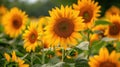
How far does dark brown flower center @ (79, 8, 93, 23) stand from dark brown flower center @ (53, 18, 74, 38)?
24 centimetres

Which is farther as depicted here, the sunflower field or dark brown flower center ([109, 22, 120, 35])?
dark brown flower center ([109, 22, 120, 35])

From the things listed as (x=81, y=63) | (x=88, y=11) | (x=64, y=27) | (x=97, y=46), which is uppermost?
(x=88, y=11)

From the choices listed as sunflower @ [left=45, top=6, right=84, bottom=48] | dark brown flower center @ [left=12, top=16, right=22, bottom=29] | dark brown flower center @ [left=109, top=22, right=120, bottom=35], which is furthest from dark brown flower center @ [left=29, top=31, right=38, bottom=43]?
dark brown flower center @ [left=12, top=16, right=22, bottom=29]

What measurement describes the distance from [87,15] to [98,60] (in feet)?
2.13

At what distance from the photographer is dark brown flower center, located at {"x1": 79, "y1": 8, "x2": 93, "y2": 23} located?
125 inches

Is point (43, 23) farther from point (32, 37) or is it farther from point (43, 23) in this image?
point (32, 37)

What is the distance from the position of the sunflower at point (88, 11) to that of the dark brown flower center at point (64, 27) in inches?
8.7

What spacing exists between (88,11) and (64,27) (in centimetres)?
32

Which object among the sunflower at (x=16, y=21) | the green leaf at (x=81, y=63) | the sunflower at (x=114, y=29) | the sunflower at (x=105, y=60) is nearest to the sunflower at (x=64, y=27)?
the green leaf at (x=81, y=63)

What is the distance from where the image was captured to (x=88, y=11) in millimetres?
3213

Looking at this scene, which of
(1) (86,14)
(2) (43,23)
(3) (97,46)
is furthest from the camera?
(2) (43,23)

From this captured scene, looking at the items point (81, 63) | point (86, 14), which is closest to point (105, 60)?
point (81, 63)

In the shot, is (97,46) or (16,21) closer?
(97,46)

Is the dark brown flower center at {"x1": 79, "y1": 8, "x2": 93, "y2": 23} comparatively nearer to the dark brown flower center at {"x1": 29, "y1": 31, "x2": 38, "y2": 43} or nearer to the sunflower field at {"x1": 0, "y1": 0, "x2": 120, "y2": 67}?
the sunflower field at {"x1": 0, "y1": 0, "x2": 120, "y2": 67}
